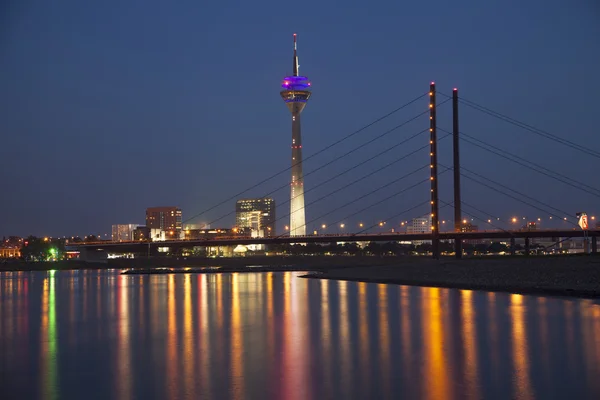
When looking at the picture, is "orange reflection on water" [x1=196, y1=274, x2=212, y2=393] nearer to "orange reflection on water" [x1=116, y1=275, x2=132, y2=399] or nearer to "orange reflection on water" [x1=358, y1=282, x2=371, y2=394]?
"orange reflection on water" [x1=116, y1=275, x2=132, y2=399]

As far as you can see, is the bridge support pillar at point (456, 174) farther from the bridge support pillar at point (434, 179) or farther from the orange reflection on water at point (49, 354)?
the orange reflection on water at point (49, 354)

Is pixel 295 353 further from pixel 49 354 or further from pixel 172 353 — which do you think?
pixel 49 354

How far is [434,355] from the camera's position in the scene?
46.6 ft

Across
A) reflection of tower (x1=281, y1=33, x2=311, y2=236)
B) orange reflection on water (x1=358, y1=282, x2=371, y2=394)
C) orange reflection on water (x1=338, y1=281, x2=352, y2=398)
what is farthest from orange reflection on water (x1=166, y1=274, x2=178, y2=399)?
reflection of tower (x1=281, y1=33, x2=311, y2=236)

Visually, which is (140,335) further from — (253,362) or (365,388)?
(365,388)

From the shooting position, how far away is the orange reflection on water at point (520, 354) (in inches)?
432

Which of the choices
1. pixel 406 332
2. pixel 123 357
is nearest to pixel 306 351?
pixel 123 357

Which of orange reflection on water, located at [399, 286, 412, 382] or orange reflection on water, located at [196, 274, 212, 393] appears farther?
orange reflection on water, located at [399, 286, 412, 382]

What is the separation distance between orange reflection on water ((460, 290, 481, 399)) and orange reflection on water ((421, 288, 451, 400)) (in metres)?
0.35

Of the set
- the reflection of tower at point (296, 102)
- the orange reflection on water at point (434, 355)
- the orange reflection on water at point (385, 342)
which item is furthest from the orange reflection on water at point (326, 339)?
the reflection of tower at point (296, 102)

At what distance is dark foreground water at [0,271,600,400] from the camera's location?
36.7 ft

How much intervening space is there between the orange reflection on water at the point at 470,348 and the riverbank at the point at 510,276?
6000mm

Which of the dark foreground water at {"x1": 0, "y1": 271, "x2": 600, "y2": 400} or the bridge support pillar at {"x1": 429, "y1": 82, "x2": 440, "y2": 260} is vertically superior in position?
the bridge support pillar at {"x1": 429, "y1": 82, "x2": 440, "y2": 260}

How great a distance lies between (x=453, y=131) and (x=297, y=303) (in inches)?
1410
